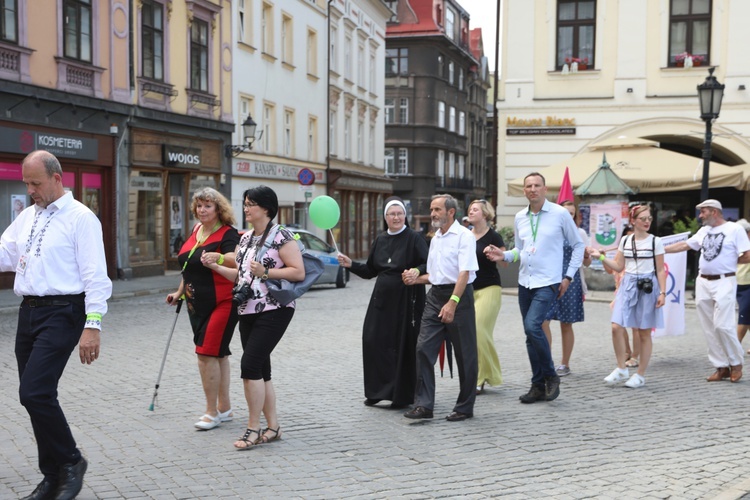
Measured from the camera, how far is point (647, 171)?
64.4 ft

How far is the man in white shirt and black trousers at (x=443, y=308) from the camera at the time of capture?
7.57 m

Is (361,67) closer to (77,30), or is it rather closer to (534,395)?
(77,30)

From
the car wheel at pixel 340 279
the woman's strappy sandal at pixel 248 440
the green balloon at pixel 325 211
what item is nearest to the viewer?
the woman's strappy sandal at pixel 248 440

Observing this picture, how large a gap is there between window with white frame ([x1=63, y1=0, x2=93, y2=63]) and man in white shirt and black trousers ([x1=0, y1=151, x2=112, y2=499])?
17.6 metres

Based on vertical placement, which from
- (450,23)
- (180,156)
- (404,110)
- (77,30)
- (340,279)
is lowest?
(340,279)

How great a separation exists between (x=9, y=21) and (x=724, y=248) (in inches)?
617

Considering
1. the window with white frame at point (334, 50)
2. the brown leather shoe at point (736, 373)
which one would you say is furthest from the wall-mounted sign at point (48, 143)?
the window with white frame at point (334, 50)

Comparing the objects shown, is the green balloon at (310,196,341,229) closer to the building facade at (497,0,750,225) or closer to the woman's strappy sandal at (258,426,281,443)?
the woman's strappy sandal at (258,426,281,443)

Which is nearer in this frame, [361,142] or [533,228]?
[533,228]

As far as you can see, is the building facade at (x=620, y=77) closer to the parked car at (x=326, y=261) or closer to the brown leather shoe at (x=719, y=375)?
the parked car at (x=326, y=261)

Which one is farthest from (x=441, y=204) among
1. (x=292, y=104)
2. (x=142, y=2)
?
(x=292, y=104)

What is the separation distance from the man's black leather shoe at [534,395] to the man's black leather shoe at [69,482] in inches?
165

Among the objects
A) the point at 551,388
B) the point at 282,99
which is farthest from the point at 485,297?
the point at 282,99

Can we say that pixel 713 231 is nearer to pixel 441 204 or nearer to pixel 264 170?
pixel 441 204
